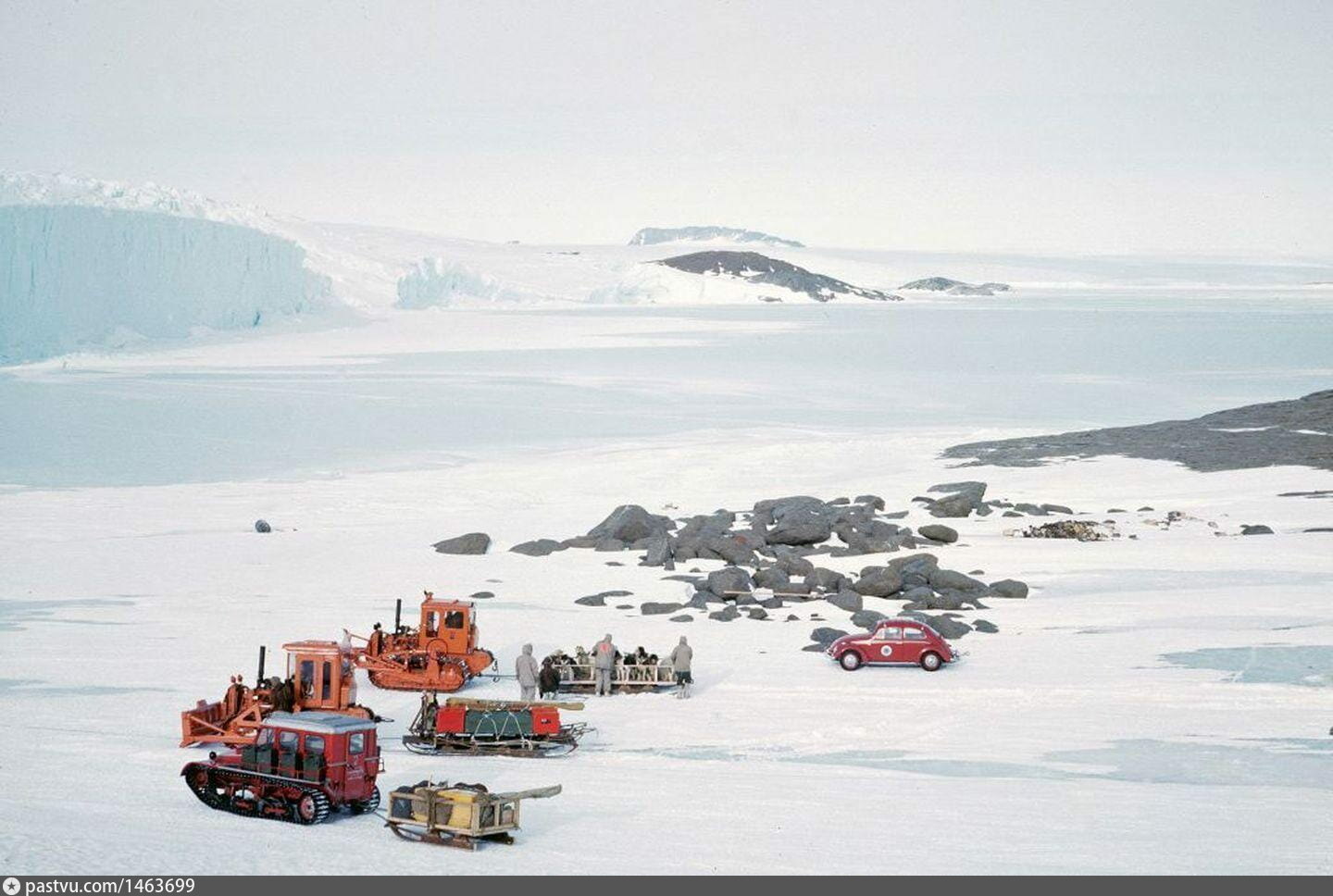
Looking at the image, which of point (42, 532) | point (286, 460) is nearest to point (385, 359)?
point (286, 460)

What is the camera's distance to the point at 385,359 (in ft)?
273

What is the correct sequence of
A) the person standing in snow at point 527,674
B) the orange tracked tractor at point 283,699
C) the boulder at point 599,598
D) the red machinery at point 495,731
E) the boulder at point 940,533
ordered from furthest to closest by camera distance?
the boulder at point 940,533 → the boulder at point 599,598 → the person standing in snow at point 527,674 → the red machinery at point 495,731 → the orange tracked tractor at point 283,699

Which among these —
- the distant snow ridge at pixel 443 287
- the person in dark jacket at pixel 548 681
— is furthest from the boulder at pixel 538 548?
the distant snow ridge at pixel 443 287

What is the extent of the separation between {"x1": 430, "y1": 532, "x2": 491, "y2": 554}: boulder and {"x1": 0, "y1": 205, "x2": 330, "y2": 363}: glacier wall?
53061 millimetres

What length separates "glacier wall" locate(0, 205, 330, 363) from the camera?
242 ft

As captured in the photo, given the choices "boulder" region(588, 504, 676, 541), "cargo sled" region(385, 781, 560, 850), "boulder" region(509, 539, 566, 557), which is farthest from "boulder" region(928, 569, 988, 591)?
"cargo sled" region(385, 781, 560, 850)

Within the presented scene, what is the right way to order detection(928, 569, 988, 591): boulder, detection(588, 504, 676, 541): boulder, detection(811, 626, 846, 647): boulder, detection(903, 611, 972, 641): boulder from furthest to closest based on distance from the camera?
detection(588, 504, 676, 541): boulder
detection(928, 569, 988, 591): boulder
detection(903, 611, 972, 641): boulder
detection(811, 626, 846, 647): boulder

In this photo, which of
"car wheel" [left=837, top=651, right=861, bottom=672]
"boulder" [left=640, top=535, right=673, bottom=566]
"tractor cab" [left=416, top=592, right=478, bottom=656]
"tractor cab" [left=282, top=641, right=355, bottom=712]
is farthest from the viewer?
"boulder" [left=640, top=535, right=673, bottom=566]

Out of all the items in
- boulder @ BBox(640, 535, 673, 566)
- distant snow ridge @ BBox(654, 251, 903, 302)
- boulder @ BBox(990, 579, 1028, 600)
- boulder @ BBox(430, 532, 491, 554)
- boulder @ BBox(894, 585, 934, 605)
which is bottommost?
boulder @ BBox(430, 532, 491, 554)

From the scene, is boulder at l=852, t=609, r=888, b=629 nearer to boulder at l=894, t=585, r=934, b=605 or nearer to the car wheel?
boulder at l=894, t=585, r=934, b=605

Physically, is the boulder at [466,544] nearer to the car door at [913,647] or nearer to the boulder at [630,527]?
the boulder at [630,527]

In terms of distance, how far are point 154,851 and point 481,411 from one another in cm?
4872

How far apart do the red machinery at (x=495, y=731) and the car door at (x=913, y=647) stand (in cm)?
528

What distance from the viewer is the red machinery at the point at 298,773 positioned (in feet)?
37.7
